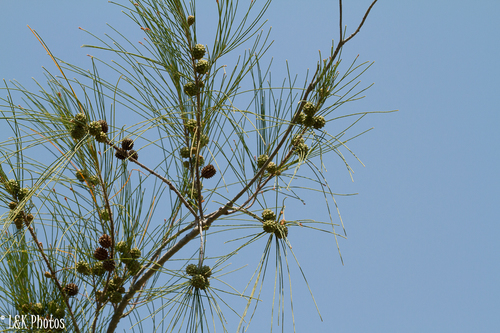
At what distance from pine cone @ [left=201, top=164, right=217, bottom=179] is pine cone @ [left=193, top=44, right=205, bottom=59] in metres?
0.33

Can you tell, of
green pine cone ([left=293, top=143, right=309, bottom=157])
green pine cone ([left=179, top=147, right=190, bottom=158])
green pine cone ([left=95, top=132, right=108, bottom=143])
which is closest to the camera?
green pine cone ([left=95, top=132, right=108, bottom=143])

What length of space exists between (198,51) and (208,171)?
37 cm

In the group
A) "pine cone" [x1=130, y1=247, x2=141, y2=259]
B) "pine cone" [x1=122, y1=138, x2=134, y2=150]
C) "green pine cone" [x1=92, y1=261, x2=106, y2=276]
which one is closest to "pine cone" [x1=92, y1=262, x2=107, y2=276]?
"green pine cone" [x1=92, y1=261, x2=106, y2=276]

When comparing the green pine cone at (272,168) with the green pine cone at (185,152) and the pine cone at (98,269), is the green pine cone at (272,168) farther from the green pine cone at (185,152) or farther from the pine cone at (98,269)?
the pine cone at (98,269)

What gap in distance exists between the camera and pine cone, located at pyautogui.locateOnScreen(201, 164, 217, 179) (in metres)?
1.34

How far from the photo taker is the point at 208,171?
135cm

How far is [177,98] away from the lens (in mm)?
1361

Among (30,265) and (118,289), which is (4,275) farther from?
(118,289)

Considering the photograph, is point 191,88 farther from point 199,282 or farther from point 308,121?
point 199,282

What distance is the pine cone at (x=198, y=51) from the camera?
123 cm

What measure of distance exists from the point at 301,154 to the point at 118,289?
2.38 feet

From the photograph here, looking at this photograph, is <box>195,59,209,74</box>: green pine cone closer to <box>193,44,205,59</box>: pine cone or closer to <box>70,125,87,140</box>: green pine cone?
<box>193,44,205,59</box>: pine cone

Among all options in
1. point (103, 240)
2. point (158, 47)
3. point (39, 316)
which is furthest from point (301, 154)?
point (39, 316)

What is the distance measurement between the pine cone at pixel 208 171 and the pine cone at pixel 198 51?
0.33 meters
